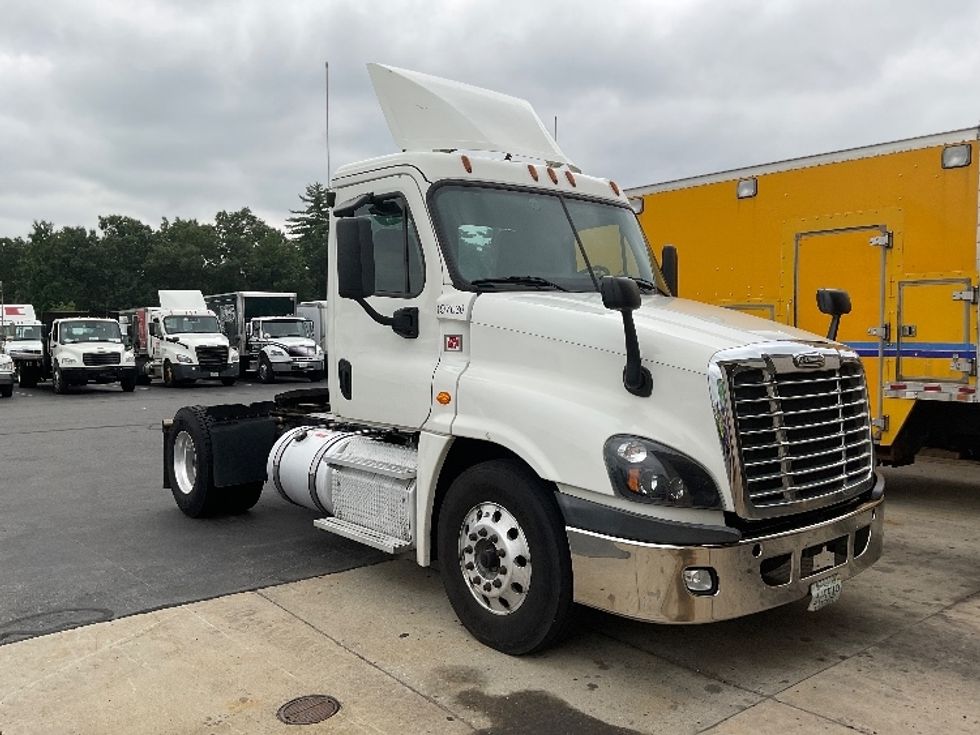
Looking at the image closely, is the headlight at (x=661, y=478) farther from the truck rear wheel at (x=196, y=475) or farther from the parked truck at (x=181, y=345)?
the parked truck at (x=181, y=345)

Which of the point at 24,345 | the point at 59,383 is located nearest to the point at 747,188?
the point at 59,383

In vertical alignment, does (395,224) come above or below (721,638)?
above

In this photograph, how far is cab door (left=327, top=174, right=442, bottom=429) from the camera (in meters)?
4.80

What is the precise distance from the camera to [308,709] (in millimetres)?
3762

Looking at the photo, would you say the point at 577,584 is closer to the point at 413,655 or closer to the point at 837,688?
the point at 413,655

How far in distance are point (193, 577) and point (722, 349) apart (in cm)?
382

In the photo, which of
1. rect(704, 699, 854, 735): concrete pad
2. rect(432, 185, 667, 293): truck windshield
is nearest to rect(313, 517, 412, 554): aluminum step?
rect(432, 185, 667, 293): truck windshield

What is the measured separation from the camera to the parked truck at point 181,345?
2516 centimetres

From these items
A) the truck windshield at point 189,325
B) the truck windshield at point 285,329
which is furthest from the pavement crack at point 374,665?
the truck windshield at point 285,329

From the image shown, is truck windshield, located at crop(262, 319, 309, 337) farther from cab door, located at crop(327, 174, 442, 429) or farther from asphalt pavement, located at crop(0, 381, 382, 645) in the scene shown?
cab door, located at crop(327, 174, 442, 429)

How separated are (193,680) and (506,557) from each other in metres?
1.61

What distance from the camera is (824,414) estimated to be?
4145mm

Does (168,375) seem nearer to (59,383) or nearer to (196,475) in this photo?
(59,383)

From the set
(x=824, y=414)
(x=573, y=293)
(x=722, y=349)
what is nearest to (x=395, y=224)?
(x=573, y=293)
